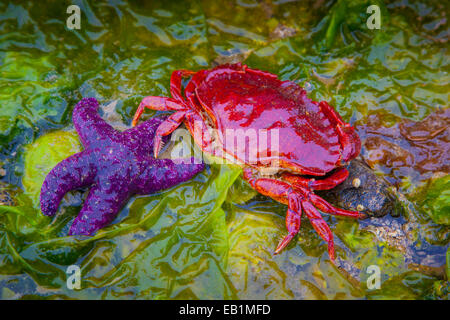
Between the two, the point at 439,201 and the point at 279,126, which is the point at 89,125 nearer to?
the point at 279,126

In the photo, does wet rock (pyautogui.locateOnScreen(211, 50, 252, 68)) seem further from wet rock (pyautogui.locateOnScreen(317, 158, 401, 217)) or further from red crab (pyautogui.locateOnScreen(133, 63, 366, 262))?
wet rock (pyautogui.locateOnScreen(317, 158, 401, 217))

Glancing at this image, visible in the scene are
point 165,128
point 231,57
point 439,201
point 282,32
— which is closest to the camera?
point 439,201

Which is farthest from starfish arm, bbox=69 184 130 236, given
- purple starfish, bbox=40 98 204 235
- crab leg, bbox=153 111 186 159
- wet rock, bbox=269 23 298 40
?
wet rock, bbox=269 23 298 40

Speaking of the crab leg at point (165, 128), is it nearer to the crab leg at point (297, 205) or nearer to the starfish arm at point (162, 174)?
the starfish arm at point (162, 174)

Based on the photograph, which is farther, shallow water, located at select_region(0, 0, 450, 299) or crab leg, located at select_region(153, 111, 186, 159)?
crab leg, located at select_region(153, 111, 186, 159)

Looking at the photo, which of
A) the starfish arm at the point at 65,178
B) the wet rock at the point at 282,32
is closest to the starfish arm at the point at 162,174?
the starfish arm at the point at 65,178

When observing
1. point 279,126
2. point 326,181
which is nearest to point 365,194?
point 326,181
